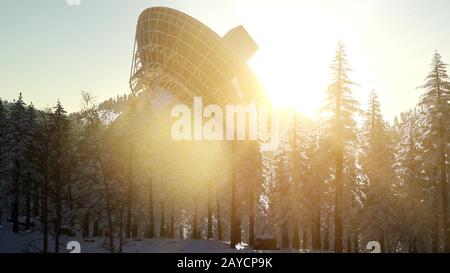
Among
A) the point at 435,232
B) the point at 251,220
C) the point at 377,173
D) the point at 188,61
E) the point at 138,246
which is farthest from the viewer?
the point at 188,61

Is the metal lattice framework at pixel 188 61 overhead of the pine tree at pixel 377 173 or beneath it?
overhead

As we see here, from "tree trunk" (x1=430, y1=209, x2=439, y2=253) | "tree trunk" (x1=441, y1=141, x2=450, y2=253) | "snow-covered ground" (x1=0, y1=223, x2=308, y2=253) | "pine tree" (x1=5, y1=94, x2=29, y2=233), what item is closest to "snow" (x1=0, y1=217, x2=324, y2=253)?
"snow-covered ground" (x1=0, y1=223, x2=308, y2=253)

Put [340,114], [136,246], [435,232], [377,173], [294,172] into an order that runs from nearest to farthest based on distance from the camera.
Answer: [340,114]
[136,246]
[435,232]
[377,173]
[294,172]

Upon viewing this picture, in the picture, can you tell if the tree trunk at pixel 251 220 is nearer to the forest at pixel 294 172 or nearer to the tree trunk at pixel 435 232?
the forest at pixel 294 172

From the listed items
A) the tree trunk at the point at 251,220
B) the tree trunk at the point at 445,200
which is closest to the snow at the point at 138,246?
the tree trunk at the point at 251,220

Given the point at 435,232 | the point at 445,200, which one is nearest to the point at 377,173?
the point at 435,232

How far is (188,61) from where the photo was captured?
44.5 m

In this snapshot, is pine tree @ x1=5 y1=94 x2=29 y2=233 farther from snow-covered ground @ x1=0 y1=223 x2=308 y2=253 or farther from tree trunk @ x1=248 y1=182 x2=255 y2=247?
tree trunk @ x1=248 y1=182 x2=255 y2=247

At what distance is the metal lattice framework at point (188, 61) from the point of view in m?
41.4

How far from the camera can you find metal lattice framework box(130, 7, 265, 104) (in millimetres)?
41375

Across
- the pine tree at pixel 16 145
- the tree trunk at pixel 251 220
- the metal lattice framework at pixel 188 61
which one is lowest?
the tree trunk at pixel 251 220

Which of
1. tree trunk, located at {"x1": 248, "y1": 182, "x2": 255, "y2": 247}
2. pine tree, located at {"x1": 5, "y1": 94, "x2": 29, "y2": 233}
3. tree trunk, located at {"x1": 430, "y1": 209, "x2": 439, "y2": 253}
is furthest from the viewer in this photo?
pine tree, located at {"x1": 5, "y1": 94, "x2": 29, "y2": 233}

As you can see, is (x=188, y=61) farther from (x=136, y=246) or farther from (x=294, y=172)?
(x=136, y=246)
